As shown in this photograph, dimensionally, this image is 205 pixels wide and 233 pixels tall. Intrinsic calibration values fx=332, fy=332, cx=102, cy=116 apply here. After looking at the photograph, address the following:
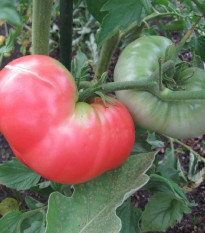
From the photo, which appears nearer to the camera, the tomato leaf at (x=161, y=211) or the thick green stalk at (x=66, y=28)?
the thick green stalk at (x=66, y=28)

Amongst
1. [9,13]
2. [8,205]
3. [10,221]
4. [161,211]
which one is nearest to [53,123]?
[9,13]

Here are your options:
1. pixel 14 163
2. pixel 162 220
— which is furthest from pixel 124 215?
pixel 14 163

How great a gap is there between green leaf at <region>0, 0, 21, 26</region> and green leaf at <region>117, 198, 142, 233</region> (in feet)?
1.85

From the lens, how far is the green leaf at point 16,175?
843 millimetres

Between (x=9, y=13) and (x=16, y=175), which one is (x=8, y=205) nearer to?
(x=16, y=175)

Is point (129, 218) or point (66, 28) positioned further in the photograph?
point (129, 218)

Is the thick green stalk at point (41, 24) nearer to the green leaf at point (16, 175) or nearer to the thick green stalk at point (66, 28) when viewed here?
the thick green stalk at point (66, 28)

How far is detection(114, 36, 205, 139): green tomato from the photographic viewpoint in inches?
24.5

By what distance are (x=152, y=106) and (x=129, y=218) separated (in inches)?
14.2

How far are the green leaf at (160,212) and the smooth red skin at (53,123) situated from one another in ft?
1.48

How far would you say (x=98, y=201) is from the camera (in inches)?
25.0

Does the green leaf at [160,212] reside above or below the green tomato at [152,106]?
below

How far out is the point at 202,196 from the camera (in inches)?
58.9

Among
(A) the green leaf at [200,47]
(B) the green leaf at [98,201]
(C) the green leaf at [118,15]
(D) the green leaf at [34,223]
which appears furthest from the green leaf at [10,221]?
(A) the green leaf at [200,47]
